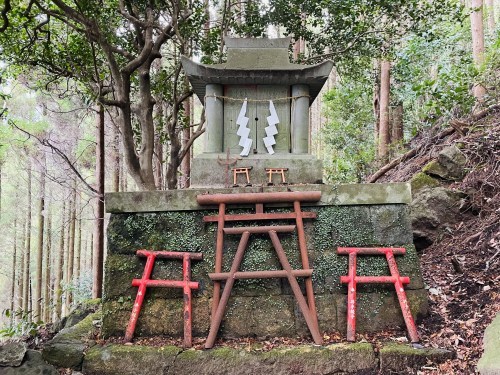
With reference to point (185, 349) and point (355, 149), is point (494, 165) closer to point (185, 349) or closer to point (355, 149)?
point (185, 349)

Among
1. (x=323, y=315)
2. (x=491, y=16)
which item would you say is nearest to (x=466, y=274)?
(x=323, y=315)

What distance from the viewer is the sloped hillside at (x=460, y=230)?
3.90m

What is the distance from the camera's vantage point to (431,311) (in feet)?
14.1

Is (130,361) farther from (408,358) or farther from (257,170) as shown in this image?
(257,170)

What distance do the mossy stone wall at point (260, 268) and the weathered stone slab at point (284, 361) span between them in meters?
0.40

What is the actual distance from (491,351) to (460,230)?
312 centimetres

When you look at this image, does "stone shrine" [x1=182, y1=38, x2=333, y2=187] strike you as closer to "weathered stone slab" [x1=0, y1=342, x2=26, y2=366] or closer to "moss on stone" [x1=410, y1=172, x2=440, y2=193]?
"moss on stone" [x1=410, y1=172, x2=440, y2=193]

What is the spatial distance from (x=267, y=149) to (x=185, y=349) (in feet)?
10.8

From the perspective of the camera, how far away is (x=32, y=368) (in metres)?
3.82

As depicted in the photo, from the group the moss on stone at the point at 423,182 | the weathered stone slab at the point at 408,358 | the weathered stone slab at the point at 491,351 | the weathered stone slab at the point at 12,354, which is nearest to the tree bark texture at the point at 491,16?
the moss on stone at the point at 423,182

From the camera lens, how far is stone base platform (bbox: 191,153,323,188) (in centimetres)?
554

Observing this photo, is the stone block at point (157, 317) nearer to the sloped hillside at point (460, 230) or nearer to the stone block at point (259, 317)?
the stone block at point (259, 317)

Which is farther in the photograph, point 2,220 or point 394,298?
point 2,220

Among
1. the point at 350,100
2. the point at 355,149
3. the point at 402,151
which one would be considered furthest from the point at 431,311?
the point at 350,100
